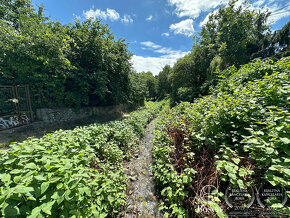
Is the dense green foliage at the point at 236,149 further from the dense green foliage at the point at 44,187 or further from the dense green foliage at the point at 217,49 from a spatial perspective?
the dense green foliage at the point at 217,49

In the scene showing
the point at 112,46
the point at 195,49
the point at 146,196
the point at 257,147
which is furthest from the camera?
the point at 195,49

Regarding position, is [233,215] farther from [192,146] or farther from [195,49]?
[195,49]

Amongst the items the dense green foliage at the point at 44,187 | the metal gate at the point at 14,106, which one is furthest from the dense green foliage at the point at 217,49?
the metal gate at the point at 14,106

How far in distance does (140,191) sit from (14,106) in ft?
29.2

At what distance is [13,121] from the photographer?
19.4 feet

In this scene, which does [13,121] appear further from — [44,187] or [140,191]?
[140,191]

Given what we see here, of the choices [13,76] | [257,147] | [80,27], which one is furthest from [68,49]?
[257,147]

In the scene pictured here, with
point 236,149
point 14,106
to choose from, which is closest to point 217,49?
point 236,149

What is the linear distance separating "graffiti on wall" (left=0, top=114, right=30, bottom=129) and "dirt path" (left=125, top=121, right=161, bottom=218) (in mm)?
7487

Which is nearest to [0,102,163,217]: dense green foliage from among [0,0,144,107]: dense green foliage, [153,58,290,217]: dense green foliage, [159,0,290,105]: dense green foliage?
[153,58,290,217]: dense green foliage

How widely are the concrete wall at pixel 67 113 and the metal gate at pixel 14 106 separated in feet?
2.00

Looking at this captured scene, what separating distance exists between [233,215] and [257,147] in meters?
1.11

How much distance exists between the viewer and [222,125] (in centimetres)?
222

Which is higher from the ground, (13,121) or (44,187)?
(44,187)
